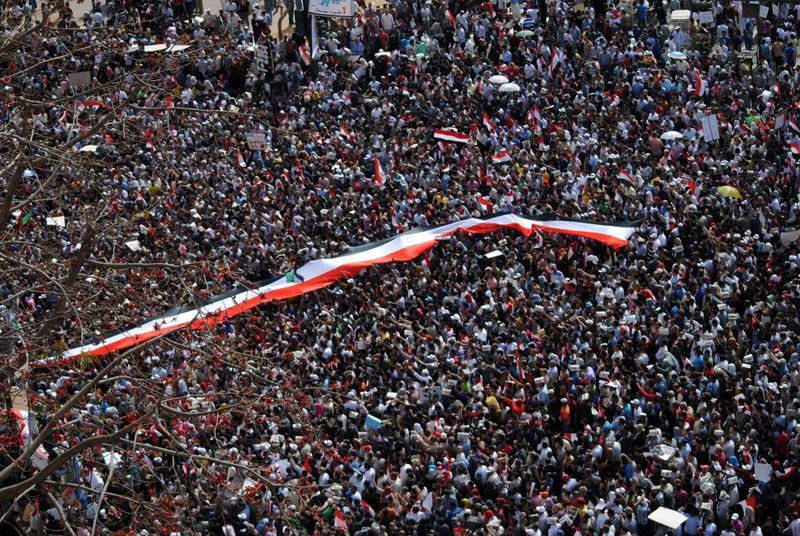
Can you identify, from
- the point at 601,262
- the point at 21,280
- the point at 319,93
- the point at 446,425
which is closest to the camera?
the point at 21,280

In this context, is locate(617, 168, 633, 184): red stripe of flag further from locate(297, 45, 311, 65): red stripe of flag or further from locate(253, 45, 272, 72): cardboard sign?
locate(253, 45, 272, 72): cardboard sign

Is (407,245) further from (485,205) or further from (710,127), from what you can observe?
(710,127)

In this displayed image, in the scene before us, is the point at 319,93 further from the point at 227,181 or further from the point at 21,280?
the point at 21,280

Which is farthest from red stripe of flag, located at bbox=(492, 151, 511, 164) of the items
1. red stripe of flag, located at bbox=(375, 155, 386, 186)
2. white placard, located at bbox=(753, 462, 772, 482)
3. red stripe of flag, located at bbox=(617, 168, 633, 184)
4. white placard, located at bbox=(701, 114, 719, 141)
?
white placard, located at bbox=(753, 462, 772, 482)

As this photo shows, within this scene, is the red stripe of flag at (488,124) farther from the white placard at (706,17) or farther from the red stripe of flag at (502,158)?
the white placard at (706,17)

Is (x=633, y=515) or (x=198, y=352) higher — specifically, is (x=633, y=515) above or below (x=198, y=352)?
below

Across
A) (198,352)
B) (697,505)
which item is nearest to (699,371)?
(697,505)

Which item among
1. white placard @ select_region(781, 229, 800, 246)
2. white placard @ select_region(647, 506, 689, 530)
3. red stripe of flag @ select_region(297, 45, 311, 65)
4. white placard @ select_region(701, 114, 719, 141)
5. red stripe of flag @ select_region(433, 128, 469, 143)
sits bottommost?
white placard @ select_region(647, 506, 689, 530)
